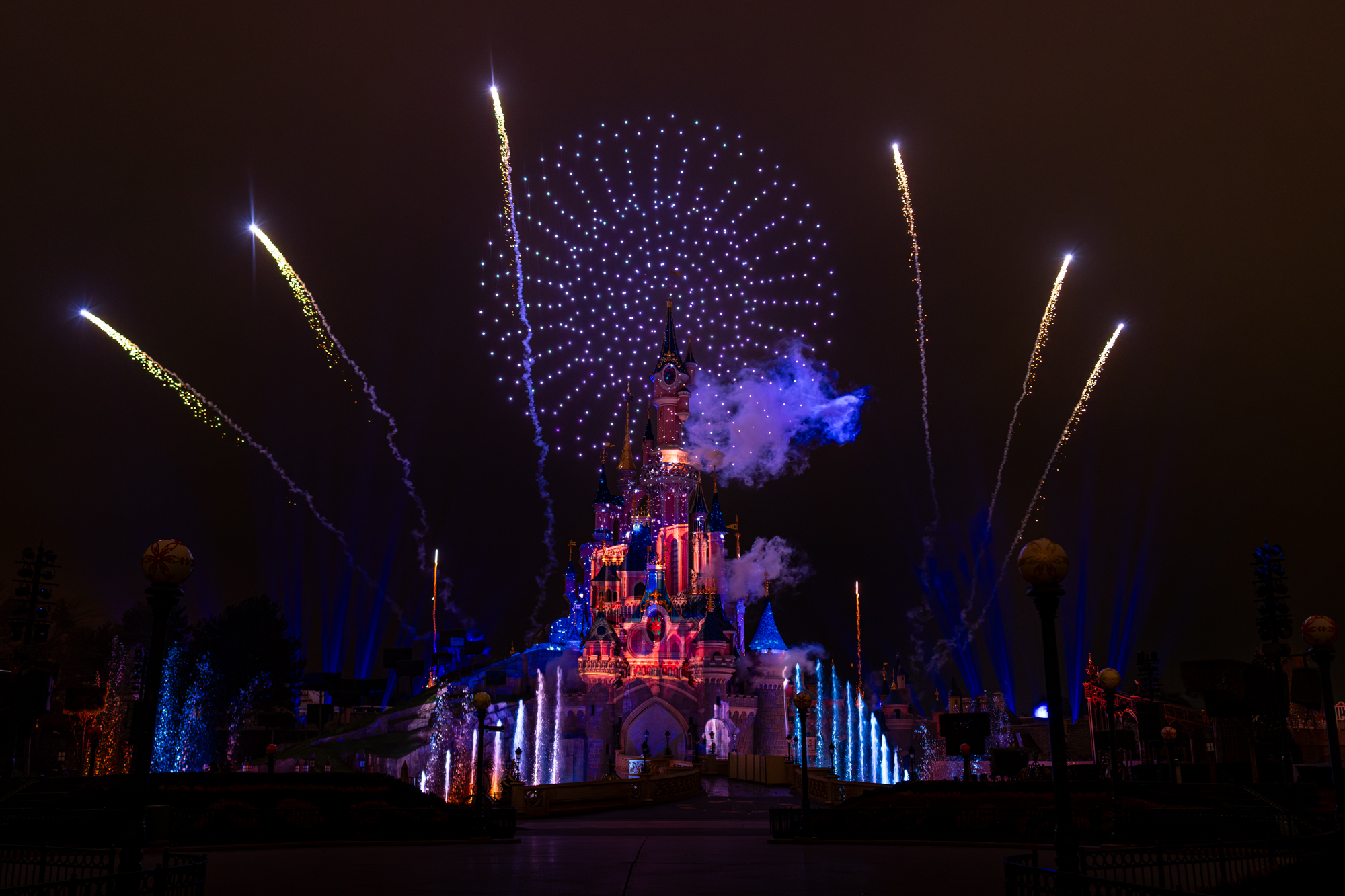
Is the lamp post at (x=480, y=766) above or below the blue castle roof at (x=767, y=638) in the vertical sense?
below

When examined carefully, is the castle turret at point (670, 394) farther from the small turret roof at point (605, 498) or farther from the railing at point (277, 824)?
the railing at point (277, 824)

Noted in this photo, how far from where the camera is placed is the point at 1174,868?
1450 centimetres

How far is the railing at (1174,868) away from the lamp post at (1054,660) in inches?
11.0

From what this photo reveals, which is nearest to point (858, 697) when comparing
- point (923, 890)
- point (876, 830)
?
point (876, 830)

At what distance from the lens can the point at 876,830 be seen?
1927cm

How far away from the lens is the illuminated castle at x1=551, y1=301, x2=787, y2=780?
232 ft

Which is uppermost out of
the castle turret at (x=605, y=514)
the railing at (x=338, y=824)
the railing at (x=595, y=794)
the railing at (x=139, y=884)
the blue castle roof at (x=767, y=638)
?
the castle turret at (x=605, y=514)

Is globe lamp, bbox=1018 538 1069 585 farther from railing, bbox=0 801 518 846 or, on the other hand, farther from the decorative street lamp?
railing, bbox=0 801 518 846

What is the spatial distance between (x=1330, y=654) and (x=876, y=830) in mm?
8844

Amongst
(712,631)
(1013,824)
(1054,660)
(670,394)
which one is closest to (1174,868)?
(1013,824)

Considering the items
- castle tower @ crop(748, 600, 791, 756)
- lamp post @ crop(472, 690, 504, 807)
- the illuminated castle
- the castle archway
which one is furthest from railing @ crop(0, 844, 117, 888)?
castle tower @ crop(748, 600, 791, 756)

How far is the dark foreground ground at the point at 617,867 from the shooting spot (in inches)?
468

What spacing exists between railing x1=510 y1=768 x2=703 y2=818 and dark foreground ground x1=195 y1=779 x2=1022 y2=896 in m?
5.49

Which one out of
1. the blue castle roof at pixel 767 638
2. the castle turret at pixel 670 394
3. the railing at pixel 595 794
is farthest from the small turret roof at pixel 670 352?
the railing at pixel 595 794
